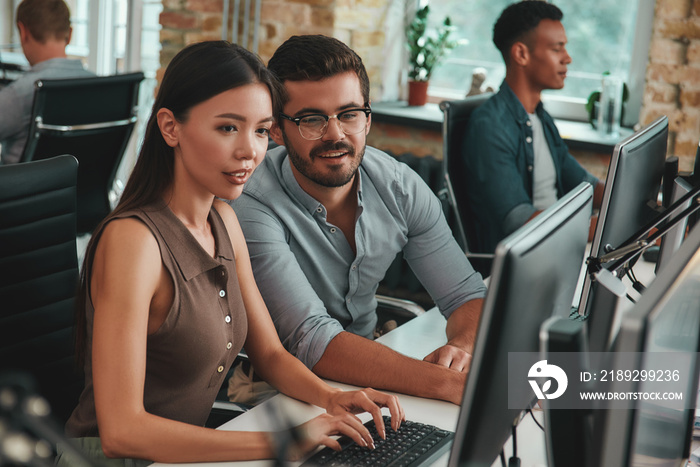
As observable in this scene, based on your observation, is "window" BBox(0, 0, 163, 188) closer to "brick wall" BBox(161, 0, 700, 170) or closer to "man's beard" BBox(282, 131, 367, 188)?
"brick wall" BBox(161, 0, 700, 170)

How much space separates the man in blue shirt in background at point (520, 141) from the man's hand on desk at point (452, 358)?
1058 millimetres

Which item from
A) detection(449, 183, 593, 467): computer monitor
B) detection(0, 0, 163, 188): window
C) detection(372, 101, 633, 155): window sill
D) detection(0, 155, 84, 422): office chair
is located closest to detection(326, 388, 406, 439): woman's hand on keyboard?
detection(449, 183, 593, 467): computer monitor

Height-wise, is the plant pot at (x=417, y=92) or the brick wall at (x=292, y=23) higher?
the brick wall at (x=292, y=23)

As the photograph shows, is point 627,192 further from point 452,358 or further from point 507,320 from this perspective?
point 507,320

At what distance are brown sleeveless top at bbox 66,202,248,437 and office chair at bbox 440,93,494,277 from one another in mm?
1311

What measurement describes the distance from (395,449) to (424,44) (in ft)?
8.62

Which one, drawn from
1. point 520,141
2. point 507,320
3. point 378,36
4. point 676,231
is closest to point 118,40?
point 378,36

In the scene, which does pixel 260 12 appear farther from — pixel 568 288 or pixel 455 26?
pixel 568 288

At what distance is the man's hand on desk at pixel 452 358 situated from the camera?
1.39 m

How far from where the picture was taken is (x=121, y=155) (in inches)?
118

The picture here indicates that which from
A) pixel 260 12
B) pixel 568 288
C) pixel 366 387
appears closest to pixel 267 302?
pixel 366 387

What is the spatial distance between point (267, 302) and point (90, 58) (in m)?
3.47

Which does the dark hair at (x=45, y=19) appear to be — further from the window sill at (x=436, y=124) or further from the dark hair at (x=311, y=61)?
the dark hair at (x=311, y=61)

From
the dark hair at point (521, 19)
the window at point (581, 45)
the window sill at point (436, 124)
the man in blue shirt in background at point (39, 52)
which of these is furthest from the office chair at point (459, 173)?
the man in blue shirt in background at point (39, 52)
